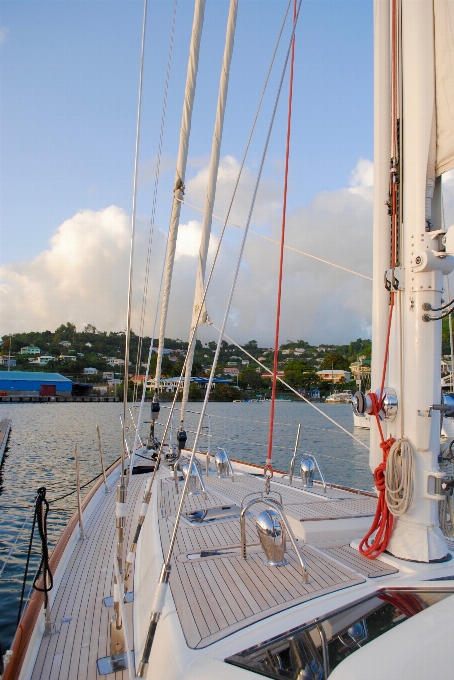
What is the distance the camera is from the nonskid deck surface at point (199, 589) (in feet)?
7.01

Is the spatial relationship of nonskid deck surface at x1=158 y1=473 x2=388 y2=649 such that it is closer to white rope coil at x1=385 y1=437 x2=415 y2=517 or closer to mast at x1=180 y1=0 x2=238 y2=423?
white rope coil at x1=385 y1=437 x2=415 y2=517

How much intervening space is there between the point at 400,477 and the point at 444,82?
235cm

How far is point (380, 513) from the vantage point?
2.92 meters

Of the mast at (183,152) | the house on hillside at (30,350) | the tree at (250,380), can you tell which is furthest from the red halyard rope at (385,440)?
the house on hillside at (30,350)

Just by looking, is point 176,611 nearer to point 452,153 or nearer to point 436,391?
point 436,391

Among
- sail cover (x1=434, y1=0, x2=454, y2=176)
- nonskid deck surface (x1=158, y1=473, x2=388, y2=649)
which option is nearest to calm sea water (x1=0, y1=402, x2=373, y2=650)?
nonskid deck surface (x1=158, y1=473, x2=388, y2=649)

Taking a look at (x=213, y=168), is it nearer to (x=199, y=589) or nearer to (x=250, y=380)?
(x=199, y=589)

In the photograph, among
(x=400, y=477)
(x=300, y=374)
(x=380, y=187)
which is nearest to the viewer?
(x=400, y=477)

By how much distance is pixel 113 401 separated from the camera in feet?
236

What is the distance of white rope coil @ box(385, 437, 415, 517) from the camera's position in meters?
2.74

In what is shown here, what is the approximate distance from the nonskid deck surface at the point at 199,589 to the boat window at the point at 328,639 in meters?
0.21

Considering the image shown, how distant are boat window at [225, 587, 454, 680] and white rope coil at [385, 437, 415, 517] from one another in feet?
1.99

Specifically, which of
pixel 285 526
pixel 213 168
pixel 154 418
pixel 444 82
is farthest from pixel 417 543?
pixel 154 418

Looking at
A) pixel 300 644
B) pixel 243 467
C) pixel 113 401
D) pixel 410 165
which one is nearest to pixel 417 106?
pixel 410 165
